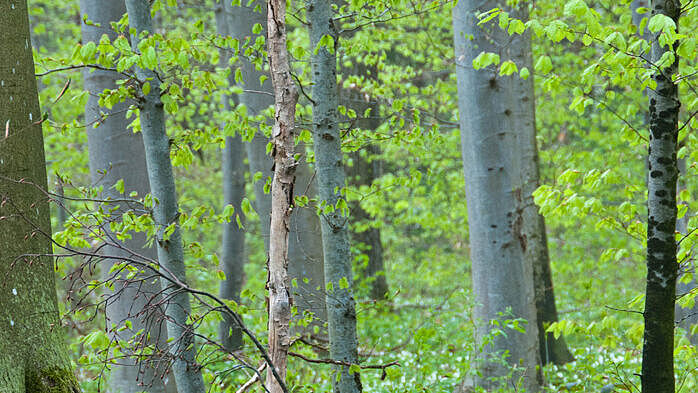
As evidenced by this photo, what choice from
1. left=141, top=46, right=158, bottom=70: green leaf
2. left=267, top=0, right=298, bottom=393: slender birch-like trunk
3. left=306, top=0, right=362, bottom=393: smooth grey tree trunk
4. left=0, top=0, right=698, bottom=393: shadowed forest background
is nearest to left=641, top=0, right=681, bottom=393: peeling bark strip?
left=0, top=0, right=698, bottom=393: shadowed forest background

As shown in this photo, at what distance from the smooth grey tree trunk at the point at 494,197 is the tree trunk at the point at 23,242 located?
12.8ft

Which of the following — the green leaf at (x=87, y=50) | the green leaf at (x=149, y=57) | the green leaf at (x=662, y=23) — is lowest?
the green leaf at (x=662, y=23)

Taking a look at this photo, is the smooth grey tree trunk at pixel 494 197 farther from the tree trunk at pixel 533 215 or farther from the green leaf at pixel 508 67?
the tree trunk at pixel 533 215

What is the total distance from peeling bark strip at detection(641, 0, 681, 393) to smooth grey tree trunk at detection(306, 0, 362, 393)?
1.75m

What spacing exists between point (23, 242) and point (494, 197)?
4116 mm

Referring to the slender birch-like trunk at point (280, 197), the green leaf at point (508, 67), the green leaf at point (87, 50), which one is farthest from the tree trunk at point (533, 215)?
the green leaf at point (87, 50)

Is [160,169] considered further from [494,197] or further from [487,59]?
[494,197]

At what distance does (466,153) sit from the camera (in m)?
6.05

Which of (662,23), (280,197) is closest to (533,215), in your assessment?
(662,23)

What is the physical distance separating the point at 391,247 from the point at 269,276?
14.7 metres

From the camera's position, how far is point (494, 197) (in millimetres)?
5832

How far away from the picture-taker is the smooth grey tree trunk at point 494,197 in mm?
5789

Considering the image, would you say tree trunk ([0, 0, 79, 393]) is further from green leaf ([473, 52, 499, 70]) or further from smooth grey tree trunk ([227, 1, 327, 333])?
smooth grey tree trunk ([227, 1, 327, 333])

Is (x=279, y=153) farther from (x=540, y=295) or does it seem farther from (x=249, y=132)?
(x=540, y=295)
